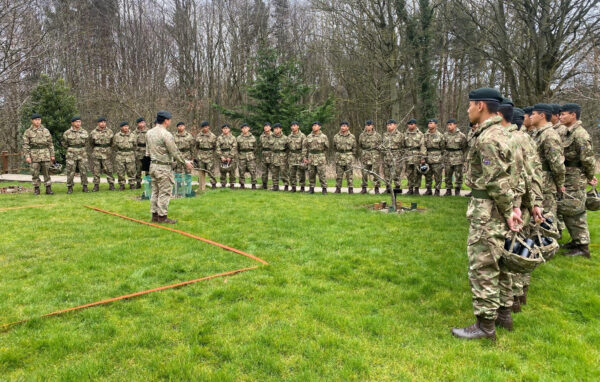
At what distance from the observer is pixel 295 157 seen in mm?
11742

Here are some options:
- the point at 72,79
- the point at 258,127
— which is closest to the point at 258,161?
the point at 258,127

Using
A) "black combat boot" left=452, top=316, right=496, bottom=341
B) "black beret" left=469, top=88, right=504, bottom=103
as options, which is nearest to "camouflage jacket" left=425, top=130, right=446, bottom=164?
"black beret" left=469, top=88, right=504, bottom=103

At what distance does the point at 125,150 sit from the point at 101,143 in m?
0.71

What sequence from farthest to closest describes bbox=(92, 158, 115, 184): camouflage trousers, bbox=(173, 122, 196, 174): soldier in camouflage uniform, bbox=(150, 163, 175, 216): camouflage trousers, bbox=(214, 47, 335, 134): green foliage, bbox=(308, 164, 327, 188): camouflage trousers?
bbox=(214, 47, 335, 134): green foliage
bbox=(173, 122, 196, 174): soldier in camouflage uniform
bbox=(92, 158, 115, 184): camouflage trousers
bbox=(308, 164, 327, 188): camouflage trousers
bbox=(150, 163, 175, 216): camouflage trousers

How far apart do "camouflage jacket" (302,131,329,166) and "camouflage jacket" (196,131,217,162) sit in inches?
123

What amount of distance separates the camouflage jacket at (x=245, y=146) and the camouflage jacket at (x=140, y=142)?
9.92 ft

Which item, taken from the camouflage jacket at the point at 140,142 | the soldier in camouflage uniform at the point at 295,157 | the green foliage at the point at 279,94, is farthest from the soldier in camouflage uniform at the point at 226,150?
the green foliage at the point at 279,94

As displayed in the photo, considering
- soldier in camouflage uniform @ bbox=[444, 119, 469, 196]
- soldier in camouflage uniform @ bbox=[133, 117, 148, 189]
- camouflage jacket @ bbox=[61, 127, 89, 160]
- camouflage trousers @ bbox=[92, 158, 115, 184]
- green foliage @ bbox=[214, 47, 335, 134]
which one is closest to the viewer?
soldier in camouflage uniform @ bbox=[444, 119, 469, 196]

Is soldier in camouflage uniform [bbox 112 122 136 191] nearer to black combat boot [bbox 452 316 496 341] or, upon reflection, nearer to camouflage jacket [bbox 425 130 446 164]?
camouflage jacket [bbox 425 130 446 164]

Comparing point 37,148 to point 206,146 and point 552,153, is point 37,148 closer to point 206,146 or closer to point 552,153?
point 206,146

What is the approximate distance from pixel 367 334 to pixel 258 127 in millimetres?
13642

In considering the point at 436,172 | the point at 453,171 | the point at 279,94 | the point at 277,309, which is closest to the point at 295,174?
the point at 436,172

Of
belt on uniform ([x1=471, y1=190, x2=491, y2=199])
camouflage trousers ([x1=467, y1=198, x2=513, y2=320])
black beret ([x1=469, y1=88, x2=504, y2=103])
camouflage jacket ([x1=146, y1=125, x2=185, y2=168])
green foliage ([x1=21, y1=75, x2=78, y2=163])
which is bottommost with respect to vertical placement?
camouflage trousers ([x1=467, y1=198, x2=513, y2=320])

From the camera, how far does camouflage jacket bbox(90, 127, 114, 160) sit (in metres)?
11.6
